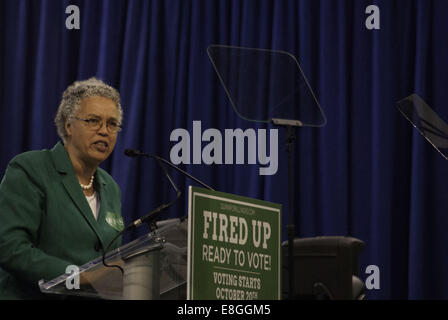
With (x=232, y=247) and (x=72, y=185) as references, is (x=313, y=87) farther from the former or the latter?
(x=232, y=247)

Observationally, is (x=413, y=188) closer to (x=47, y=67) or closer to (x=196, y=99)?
(x=196, y=99)

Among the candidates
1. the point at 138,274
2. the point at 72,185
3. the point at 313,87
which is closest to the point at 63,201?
the point at 72,185

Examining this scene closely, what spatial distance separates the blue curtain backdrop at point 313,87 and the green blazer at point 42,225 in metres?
1.54

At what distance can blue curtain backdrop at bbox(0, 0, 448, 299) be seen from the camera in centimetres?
386

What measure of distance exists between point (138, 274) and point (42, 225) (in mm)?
618

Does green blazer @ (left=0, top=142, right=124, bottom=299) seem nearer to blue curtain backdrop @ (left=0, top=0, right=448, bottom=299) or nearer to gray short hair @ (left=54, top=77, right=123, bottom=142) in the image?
gray short hair @ (left=54, top=77, right=123, bottom=142)

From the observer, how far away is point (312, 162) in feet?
12.9

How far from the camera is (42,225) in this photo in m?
2.31

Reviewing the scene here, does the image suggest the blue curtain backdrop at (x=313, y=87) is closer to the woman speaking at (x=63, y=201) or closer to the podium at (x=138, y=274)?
the woman speaking at (x=63, y=201)

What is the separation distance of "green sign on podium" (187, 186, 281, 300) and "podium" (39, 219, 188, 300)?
0.52 ft

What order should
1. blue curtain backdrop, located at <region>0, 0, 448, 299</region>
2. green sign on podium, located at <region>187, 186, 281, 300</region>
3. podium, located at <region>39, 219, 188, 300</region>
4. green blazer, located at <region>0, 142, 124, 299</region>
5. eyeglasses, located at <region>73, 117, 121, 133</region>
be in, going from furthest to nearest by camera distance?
blue curtain backdrop, located at <region>0, 0, 448, 299</region>
eyeglasses, located at <region>73, 117, 121, 133</region>
green blazer, located at <region>0, 142, 124, 299</region>
podium, located at <region>39, 219, 188, 300</region>
green sign on podium, located at <region>187, 186, 281, 300</region>

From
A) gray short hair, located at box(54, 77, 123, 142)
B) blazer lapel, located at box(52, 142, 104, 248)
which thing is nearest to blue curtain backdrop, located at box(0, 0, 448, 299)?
gray short hair, located at box(54, 77, 123, 142)
